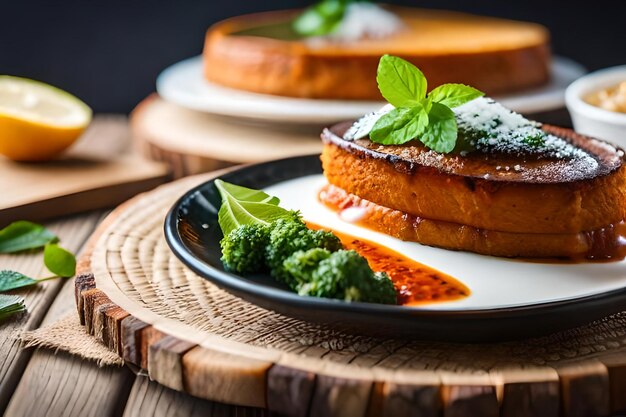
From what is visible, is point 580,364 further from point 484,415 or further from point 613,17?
point 613,17

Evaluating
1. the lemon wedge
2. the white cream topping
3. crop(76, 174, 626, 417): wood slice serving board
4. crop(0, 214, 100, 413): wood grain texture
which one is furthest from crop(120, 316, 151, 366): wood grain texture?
the white cream topping

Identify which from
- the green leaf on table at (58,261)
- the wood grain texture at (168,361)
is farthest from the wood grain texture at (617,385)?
the green leaf on table at (58,261)

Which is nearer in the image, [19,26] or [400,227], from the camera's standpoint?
[400,227]

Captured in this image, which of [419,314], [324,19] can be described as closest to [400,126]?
[419,314]

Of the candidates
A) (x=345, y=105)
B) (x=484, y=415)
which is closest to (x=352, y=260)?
(x=484, y=415)

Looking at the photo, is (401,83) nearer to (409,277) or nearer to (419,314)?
(409,277)

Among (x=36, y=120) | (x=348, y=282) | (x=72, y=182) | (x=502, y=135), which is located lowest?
(x=72, y=182)

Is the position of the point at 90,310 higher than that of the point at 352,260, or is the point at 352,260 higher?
the point at 352,260

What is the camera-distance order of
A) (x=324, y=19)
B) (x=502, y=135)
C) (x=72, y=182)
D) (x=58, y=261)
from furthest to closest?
(x=324, y=19), (x=72, y=182), (x=58, y=261), (x=502, y=135)
